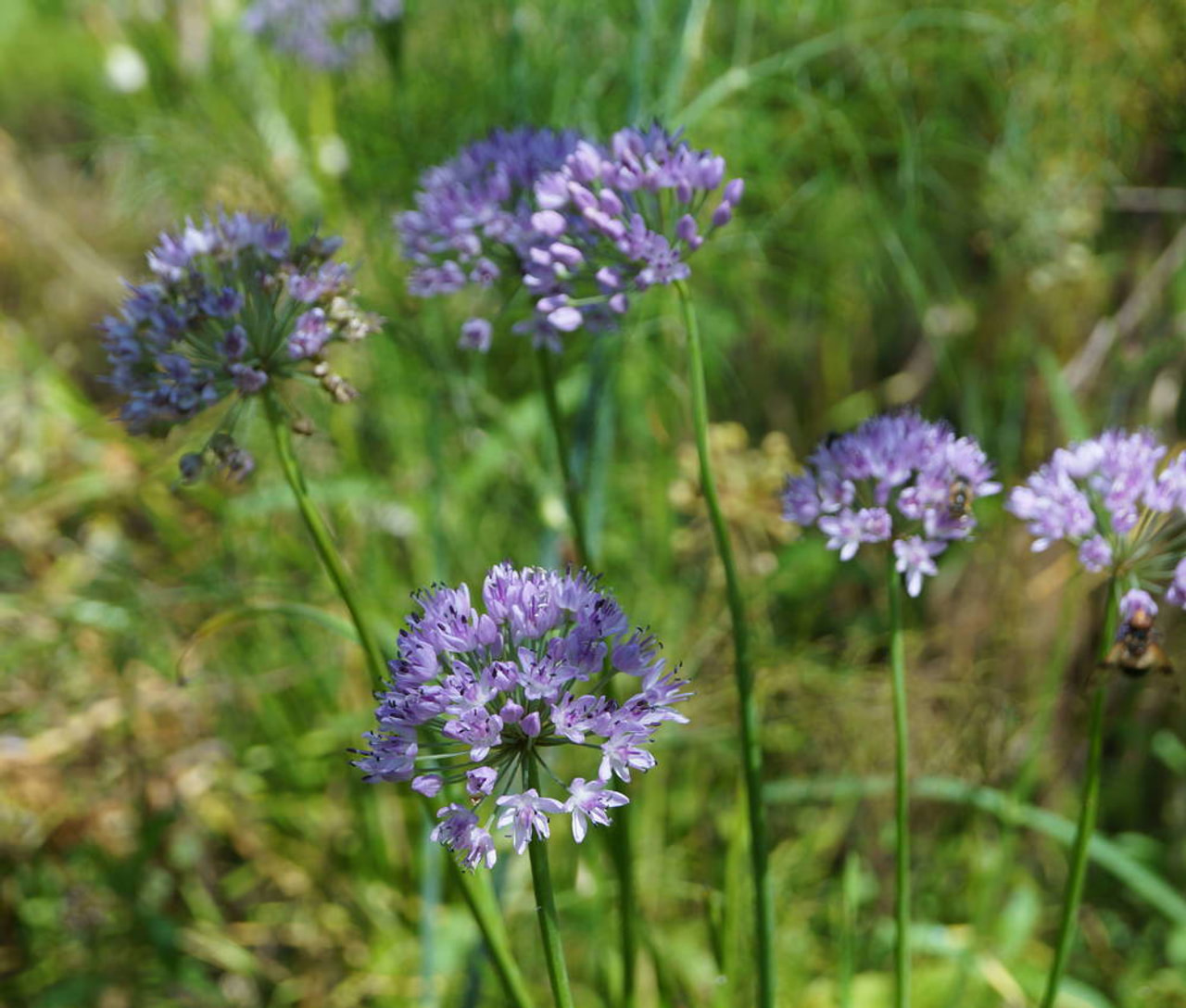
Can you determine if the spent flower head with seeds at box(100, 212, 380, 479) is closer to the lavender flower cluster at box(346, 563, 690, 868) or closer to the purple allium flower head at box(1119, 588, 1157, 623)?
the lavender flower cluster at box(346, 563, 690, 868)

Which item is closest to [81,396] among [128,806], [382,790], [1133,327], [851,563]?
[128,806]

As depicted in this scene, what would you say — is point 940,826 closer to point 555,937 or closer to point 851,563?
point 851,563

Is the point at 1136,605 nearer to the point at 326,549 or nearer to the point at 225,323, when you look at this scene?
the point at 326,549

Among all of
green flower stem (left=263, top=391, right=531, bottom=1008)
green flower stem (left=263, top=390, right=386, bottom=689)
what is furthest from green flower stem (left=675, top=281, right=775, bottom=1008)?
green flower stem (left=263, top=390, right=386, bottom=689)

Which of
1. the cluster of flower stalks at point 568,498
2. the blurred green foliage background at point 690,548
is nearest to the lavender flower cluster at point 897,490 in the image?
the cluster of flower stalks at point 568,498

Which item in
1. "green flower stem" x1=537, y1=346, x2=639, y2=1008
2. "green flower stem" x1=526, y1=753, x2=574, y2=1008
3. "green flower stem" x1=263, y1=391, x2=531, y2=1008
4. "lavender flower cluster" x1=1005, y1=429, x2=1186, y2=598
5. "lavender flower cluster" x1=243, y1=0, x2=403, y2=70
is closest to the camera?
"green flower stem" x1=526, y1=753, x2=574, y2=1008

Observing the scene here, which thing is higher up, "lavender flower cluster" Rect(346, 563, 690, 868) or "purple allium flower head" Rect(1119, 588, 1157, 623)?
"purple allium flower head" Rect(1119, 588, 1157, 623)

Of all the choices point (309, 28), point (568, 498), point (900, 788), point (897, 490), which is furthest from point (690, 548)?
point (309, 28)
